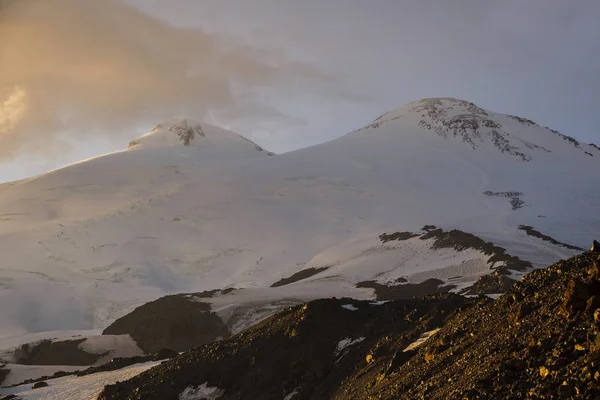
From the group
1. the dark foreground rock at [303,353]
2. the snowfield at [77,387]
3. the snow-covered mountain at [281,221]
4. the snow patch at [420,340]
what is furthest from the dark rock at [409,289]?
the snow patch at [420,340]

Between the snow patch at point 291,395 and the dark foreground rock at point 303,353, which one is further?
the dark foreground rock at point 303,353

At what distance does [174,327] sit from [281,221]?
69.6m

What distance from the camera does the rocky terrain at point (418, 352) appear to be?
14.4 metres

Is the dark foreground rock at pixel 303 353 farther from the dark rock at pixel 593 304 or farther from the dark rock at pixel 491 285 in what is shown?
the dark rock at pixel 491 285

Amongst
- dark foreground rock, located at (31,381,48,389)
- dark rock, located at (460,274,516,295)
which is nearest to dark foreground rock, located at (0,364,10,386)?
dark foreground rock, located at (31,381,48,389)

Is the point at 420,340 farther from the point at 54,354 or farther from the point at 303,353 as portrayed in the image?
the point at 54,354

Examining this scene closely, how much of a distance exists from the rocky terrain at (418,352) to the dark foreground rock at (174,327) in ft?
122

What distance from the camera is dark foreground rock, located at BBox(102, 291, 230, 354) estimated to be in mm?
68688

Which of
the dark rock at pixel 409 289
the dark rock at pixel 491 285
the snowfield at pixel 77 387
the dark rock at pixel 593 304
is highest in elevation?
the dark rock at pixel 593 304

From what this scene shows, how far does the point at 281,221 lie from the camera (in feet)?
457

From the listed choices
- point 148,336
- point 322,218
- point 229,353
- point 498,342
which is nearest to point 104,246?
point 322,218

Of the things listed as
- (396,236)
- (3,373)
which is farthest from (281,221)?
(3,373)

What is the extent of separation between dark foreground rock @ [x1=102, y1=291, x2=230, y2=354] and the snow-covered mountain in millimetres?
2246

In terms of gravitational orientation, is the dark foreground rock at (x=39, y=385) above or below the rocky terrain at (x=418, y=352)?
below
